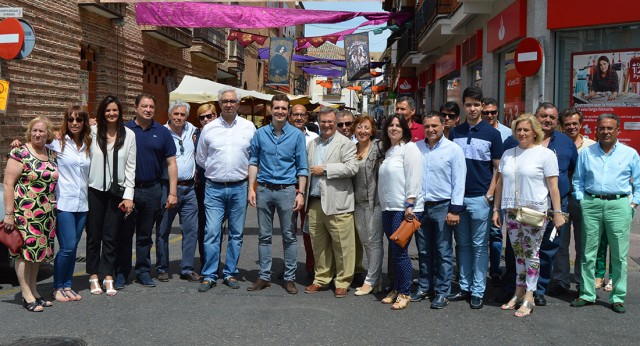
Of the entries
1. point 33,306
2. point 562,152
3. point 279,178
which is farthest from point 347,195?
point 33,306

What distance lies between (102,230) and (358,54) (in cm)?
1812

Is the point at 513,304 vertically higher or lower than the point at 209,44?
lower

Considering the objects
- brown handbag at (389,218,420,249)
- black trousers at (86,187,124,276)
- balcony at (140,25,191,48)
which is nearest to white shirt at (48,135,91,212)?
black trousers at (86,187,124,276)

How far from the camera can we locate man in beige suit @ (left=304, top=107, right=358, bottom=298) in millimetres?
6418

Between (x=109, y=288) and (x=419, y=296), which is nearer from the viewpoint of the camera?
(x=419, y=296)

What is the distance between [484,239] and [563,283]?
3.59ft

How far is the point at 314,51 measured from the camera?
7938 centimetres

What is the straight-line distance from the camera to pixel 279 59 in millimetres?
24234

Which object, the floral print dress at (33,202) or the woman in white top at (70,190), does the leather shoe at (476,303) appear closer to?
the woman in white top at (70,190)

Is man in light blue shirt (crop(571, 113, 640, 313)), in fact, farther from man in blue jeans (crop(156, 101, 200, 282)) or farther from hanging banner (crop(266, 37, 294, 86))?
hanging banner (crop(266, 37, 294, 86))

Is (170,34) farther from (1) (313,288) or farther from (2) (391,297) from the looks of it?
(2) (391,297)

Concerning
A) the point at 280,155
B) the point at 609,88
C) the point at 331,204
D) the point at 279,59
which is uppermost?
the point at 279,59

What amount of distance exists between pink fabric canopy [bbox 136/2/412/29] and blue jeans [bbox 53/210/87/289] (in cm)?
964

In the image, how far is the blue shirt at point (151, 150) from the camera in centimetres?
662
